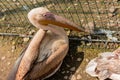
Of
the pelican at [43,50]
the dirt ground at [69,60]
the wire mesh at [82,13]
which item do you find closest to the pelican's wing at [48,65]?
the pelican at [43,50]

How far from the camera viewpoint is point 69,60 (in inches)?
171

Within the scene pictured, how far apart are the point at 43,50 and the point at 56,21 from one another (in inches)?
16.5

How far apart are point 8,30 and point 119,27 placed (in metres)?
1.74

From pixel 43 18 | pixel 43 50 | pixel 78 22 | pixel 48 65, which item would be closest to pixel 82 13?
pixel 78 22

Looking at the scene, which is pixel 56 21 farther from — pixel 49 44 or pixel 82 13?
pixel 82 13

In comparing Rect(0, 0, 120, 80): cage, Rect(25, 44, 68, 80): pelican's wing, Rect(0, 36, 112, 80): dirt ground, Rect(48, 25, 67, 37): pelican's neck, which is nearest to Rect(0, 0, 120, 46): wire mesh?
Rect(0, 0, 120, 80): cage

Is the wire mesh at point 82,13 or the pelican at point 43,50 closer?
the pelican at point 43,50

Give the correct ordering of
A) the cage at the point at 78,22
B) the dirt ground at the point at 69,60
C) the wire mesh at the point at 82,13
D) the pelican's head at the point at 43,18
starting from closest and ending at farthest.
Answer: the pelican's head at the point at 43,18
the dirt ground at the point at 69,60
the cage at the point at 78,22
the wire mesh at the point at 82,13

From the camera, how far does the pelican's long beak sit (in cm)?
408

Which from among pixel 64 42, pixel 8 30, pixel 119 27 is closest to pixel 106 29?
pixel 119 27

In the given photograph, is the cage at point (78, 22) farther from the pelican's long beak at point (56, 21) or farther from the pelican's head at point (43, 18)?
the pelican's head at point (43, 18)

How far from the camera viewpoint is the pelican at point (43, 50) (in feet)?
12.9

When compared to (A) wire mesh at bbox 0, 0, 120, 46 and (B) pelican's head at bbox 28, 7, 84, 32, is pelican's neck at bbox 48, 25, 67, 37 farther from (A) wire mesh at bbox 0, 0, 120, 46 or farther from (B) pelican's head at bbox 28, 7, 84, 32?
(A) wire mesh at bbox 0, 0, 120, 46

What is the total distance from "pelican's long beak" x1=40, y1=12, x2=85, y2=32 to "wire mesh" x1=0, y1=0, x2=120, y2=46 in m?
0.26
